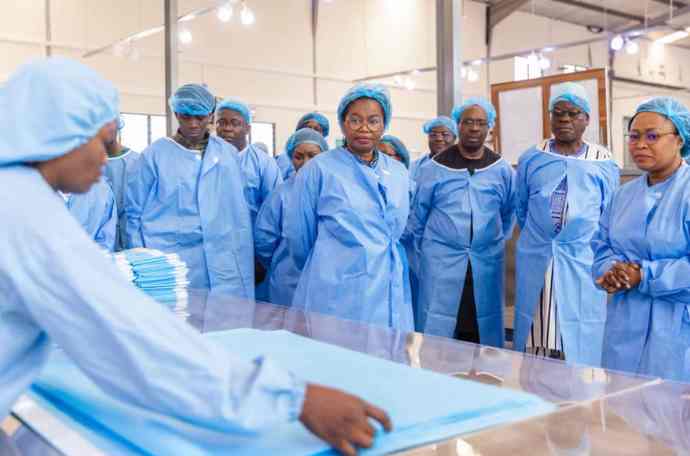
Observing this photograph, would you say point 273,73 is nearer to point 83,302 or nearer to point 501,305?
point 501,305

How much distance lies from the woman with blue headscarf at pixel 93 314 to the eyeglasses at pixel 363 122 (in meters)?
1.81

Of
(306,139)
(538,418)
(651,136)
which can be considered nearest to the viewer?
(538,418)

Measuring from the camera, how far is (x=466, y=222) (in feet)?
11.3

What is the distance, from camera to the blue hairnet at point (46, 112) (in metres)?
0.94

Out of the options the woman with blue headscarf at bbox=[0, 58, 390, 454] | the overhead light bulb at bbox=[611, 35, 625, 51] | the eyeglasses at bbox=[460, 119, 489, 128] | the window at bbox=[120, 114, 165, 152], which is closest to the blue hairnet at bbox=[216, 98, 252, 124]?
the eyeglasses at bbox=[460, 119, 489, 128]

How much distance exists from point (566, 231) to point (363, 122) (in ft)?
3.37

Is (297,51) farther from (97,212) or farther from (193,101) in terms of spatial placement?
(97,212)

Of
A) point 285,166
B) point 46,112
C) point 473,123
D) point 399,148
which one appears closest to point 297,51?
point 285,166

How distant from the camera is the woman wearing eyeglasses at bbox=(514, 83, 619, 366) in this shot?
3152 mm

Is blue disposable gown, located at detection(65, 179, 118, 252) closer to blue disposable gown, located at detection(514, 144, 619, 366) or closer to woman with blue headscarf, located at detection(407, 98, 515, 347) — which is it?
woman with blue headscarf, located at detection(407, 98, 515, 347)

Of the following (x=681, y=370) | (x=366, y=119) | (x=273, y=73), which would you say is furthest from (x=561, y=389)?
(x=273, y=73)

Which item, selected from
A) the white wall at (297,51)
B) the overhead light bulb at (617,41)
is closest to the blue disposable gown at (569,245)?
the overhead light bulb at (617,41)

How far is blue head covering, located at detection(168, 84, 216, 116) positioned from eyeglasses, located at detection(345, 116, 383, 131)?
726 mm

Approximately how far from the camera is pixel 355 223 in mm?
2703
